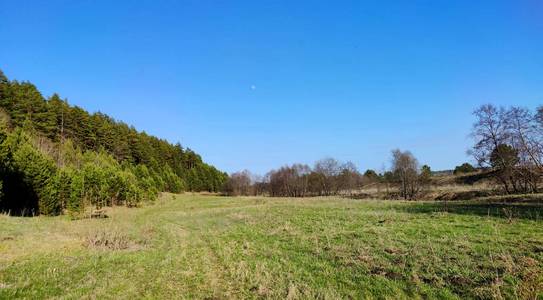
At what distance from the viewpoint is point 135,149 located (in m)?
90.8

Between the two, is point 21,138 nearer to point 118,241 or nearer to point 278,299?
point 118,241

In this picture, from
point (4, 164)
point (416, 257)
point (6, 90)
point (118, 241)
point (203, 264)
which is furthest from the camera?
point (6, 90)

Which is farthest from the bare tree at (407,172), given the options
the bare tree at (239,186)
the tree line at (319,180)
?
the bare tree at (239,186)

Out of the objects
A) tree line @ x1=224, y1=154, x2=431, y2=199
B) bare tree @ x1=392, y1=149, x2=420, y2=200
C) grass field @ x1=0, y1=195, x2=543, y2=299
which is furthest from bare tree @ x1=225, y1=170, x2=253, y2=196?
grass field @ x1=0, y1=195, x2=543, y2=299

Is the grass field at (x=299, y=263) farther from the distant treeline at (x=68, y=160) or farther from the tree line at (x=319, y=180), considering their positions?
the tree line at (x=319, y=180)

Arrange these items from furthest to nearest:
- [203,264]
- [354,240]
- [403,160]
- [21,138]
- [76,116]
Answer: [76,116]
[403,160]
[21,138]
[354,240]
[203,264]

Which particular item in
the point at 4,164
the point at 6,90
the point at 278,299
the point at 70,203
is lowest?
the point at 278,299

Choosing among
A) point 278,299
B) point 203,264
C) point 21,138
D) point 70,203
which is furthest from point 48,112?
point 278,299

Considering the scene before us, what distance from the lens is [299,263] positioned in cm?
1157

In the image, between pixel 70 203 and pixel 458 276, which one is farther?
pixel 70 203

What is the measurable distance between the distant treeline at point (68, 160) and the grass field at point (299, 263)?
1438 centimetres

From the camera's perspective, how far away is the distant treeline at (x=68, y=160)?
2898 cm

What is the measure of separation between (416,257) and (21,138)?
121 ft

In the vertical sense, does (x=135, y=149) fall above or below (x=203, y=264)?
above
